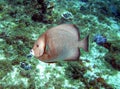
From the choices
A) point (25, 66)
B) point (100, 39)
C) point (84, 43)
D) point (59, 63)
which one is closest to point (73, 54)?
point (84, 43)

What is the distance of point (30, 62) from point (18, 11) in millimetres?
2345

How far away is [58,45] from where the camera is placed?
2482 millimetres

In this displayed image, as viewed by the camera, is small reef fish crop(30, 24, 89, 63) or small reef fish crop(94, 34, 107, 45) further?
small reef fish crop(94, 34, 107, 45)

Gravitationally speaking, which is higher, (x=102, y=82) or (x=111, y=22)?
(x=111, y=22)

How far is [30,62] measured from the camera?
479 cm

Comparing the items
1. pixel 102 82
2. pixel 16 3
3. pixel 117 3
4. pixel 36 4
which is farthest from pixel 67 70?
pixel 117 3

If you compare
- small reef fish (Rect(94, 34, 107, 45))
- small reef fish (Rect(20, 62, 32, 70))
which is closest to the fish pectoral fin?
small reef fish (Rect(20, 62, 32, 70))

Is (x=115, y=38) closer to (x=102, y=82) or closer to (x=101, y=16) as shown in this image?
(x=101, y=16)

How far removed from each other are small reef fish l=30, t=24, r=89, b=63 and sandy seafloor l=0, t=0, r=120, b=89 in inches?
77.1

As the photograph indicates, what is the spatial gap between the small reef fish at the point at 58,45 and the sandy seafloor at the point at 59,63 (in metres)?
1.96

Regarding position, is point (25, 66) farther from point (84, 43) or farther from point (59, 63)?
point (84, 43)

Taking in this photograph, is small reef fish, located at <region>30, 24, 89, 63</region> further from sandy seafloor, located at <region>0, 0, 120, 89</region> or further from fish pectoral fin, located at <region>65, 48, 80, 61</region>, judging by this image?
sandy seafloor, located at <region>0, 0, 120, 89</region>

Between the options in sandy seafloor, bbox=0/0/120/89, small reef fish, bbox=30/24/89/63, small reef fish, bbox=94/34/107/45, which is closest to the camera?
small reef fish, bbox=30/24/89/63

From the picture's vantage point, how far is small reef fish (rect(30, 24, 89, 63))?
7.98 ft
